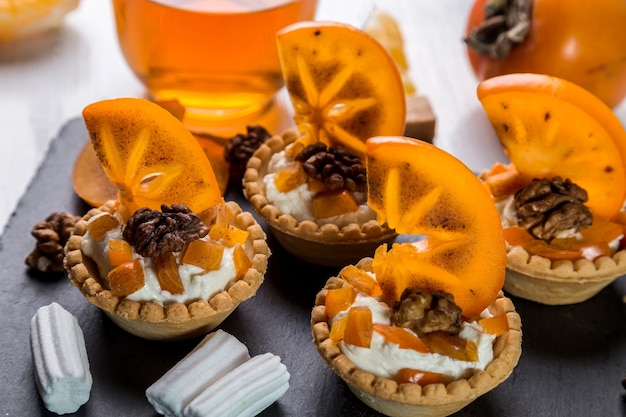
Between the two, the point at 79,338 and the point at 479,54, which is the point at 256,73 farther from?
the point at 79,338

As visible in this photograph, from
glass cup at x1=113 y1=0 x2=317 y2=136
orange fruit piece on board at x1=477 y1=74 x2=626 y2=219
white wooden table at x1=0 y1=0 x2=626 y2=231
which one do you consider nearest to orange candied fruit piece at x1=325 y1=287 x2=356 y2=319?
orange fruit piece on board at x1=477 y1=74 x2=626 y2=219

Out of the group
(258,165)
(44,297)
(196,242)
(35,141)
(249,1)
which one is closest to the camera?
(196,242)

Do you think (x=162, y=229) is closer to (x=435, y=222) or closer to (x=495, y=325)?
(x=435, y=222)

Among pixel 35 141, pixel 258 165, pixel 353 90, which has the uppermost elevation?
pixel 353 90

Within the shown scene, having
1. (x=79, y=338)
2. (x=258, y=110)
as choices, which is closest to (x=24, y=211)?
(x=79, y=338)

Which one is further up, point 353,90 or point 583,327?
point 353,90

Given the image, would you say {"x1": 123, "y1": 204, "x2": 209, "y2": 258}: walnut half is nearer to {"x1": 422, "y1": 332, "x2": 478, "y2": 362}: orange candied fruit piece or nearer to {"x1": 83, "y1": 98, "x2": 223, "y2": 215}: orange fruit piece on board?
{"x1": 83, "y1": 98, "x2": 223, "y2": 215}: orange fruit piece on board

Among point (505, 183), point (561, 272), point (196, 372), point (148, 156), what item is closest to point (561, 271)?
point (561, 272)
